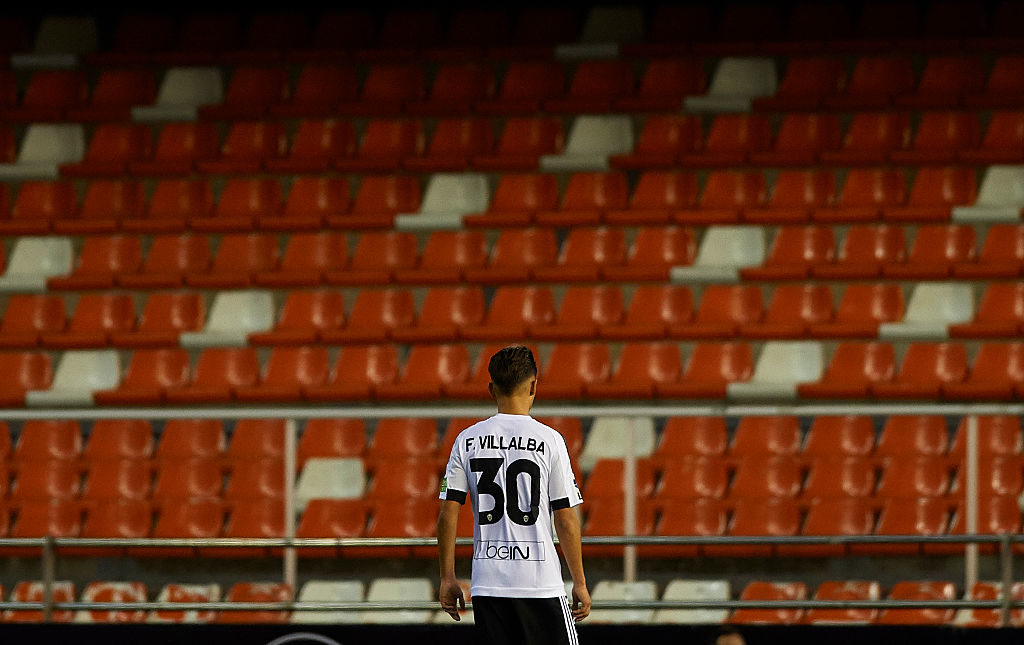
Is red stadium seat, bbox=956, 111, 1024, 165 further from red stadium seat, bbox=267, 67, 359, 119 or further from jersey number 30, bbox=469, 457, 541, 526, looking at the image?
jersey number 30, bbox=469, 457, 541, 526

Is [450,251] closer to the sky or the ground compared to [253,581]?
closer to the sky

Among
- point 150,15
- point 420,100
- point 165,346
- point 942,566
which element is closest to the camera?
point 942,566

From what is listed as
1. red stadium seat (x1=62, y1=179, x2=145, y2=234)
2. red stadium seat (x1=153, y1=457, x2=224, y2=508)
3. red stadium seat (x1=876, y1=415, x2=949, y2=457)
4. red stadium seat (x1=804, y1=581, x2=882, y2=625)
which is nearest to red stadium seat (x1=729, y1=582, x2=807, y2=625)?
red stadium seat (x1=804, y1=581, x2=882, y2=625)

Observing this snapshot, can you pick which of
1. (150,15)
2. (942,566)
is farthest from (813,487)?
(150,15)

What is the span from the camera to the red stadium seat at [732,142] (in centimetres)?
923

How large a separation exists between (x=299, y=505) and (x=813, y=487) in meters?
2.35

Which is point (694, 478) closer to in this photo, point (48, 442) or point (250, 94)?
point (48, 442)

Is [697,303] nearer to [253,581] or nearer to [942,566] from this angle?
[942,566]

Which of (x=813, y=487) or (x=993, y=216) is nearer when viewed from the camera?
(x=813, y=487)

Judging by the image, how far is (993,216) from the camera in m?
8.66

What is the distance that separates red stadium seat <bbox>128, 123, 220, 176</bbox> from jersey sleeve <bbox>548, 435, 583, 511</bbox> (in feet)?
22.1

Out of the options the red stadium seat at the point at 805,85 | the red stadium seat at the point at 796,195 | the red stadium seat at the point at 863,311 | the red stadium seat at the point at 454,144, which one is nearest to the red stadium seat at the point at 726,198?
the red stadium seat at the point at 796,195

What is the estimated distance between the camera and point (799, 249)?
857 cm

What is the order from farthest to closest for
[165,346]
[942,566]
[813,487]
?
1. [165,346]
2. [813,487]
3. [942,566]
